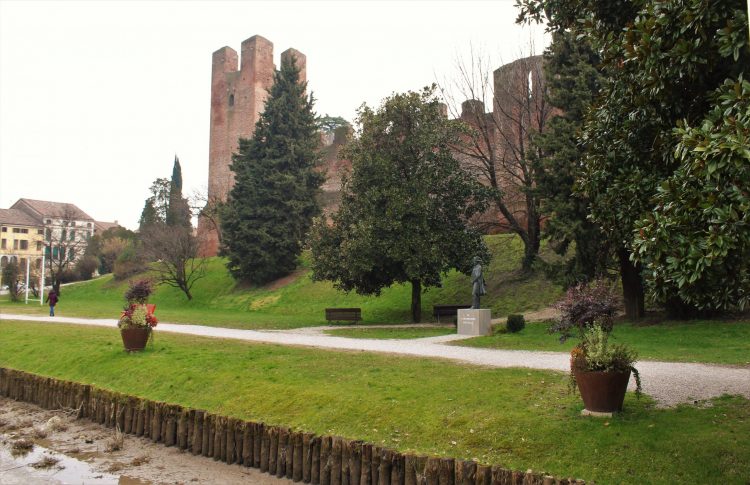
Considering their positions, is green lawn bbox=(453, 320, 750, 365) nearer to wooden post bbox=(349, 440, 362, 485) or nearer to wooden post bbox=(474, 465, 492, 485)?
wooden post bbox=(474, 465, 492, 485)

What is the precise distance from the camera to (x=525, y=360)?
11227 mm

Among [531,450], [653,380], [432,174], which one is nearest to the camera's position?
[531,450]

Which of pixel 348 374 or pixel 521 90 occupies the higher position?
pixel 521 90

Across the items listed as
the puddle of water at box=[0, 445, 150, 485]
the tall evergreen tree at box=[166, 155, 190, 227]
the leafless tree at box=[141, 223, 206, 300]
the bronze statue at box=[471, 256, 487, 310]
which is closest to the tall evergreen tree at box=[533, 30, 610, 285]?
the bronze statue at box=[471, 256, 487, 310]

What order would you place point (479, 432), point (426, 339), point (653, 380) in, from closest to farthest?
point (479, 432), point (653, 380), point (426, 339)

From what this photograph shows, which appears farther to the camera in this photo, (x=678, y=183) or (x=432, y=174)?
(x=432, y=174)

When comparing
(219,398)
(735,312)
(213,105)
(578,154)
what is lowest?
(219,398)

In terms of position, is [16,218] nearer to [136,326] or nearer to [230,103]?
[230,103]

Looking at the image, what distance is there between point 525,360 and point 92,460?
7.53 meters

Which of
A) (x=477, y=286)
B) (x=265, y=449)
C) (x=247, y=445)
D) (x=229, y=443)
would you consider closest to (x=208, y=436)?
(x=229, y=443)

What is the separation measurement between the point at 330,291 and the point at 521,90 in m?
13.4

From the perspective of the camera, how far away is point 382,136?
21422mm

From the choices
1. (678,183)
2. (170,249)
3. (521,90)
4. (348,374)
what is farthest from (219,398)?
(170,249)

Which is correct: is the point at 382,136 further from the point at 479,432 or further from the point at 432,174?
the point at 479,432
